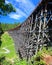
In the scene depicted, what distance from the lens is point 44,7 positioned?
15102 mm

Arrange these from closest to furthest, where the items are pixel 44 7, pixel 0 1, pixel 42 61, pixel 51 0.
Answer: pixel 42 61
pixel 0 1
pixel 51 0
pixel 44 7

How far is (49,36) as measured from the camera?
15391 millimetres

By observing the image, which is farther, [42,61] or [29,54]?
[29,54]

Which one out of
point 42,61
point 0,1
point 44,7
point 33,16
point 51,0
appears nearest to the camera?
point 42,61

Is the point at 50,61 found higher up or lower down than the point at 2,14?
lower down

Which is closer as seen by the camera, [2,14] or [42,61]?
[42,61]

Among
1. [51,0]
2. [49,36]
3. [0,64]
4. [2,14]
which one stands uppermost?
[51,0]

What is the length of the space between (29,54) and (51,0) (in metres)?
7.25

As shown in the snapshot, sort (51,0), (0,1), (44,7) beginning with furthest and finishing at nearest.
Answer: (44,7), (51,0), (0,1)

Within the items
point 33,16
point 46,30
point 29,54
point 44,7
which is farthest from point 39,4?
point 29,54

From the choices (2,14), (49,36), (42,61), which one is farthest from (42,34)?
(42,61)

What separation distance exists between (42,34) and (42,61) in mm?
4671

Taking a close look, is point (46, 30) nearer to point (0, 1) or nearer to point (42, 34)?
point (42, 34)

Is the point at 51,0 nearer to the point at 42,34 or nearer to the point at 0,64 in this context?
the point at 42,34
